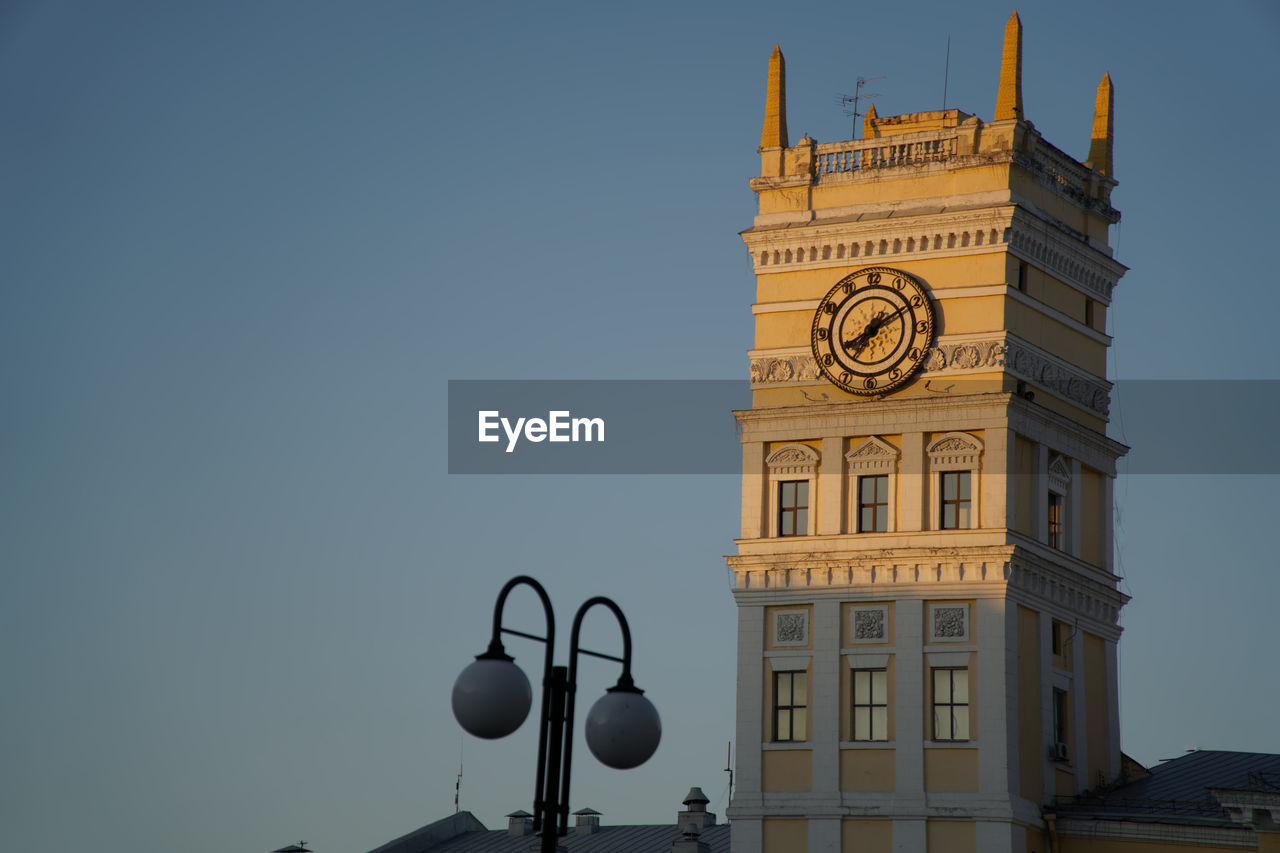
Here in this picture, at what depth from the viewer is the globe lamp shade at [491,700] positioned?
22.5 metres

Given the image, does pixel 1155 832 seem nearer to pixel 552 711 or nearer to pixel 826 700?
pixel 826 700

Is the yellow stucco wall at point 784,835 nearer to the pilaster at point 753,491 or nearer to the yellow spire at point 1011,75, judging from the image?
the pilaster at point 753,491

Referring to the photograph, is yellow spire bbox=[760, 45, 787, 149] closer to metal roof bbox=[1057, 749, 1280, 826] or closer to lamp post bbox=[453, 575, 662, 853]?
metal roof bbox=[1057, 749, 1280, 826]

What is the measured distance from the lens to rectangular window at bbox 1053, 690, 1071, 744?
183 feet

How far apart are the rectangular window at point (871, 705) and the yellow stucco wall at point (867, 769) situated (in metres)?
0.46

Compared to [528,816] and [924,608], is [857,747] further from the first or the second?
[528,816]

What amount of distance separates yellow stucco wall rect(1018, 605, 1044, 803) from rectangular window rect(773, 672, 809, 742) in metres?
5.83

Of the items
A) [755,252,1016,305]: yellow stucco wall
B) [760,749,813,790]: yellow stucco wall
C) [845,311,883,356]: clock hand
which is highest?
[755,252,1016,305]: yellow stucco wall

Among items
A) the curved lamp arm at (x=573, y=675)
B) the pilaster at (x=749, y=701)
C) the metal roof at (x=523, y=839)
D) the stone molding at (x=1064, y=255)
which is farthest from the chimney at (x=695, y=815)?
the curved lamp arm at (x=573, y=675)

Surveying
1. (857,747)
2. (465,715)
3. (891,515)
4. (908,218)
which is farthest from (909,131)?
(465,715)

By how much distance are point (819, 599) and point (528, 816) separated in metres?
19.6

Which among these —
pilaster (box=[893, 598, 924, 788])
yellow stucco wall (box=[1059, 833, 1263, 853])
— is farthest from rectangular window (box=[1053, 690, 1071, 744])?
pilaster (box=[893, 598, 924, 788])

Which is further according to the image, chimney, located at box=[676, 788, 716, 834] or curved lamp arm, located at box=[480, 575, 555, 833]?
chimney, located at box=[676, 788, 716, 834]

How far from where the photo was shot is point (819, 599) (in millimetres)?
55812
